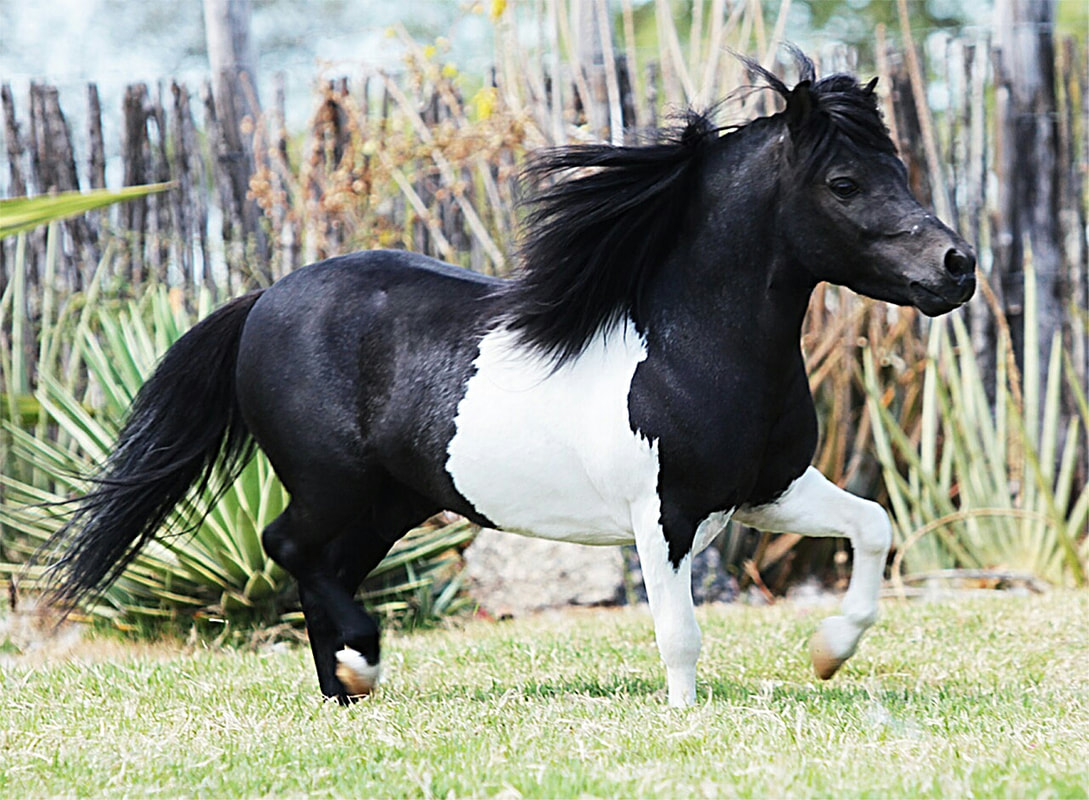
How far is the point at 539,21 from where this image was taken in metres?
6.36

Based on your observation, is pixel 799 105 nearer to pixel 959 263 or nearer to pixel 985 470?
pixel 959 263

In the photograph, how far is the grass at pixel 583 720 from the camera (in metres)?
2.54

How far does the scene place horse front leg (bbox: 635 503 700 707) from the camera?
10.6 ft

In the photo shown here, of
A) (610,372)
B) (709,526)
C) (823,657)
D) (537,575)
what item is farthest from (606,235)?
(537,575)

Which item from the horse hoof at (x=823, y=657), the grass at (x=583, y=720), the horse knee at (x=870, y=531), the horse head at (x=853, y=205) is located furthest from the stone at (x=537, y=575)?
the horse head at (x=853, y=205)

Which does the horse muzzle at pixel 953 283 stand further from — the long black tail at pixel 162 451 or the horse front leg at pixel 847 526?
the long black tail at pixel 162 451

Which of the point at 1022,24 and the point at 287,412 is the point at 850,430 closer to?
the point at 1022,24

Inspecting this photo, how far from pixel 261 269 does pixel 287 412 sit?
3.41 metres

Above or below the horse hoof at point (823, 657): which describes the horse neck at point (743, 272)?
above

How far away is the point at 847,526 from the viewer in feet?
11.3

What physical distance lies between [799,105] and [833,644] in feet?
4.42

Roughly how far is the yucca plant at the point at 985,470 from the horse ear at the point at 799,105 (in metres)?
3.10

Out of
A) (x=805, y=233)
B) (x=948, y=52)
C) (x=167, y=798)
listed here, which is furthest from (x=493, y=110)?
(x=167, y=798)

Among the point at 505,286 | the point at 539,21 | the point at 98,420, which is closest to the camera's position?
the point at 505,286
